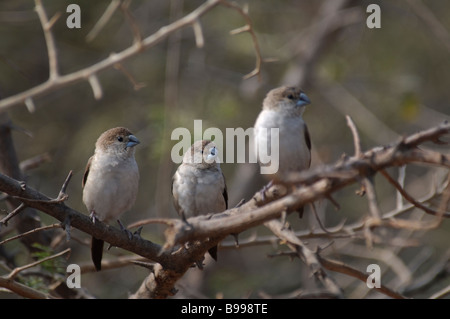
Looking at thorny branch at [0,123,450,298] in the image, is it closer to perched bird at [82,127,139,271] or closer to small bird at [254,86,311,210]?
perched bird at [82,127,139,271]

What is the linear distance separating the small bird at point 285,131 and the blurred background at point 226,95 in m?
2.57

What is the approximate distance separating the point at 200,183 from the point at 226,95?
5307 mm

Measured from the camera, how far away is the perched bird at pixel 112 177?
17.8 ft

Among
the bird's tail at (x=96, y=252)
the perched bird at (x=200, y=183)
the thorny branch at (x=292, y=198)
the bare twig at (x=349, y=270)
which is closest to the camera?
the thorny branch at (x=292, y=198)

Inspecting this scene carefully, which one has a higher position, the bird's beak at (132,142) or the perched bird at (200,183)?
the bird's beak at (132,142)

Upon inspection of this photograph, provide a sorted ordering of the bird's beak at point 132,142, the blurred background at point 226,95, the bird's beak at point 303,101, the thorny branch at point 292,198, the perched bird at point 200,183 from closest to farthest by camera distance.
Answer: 1. the thorny branch at point 292,198
2. the bird's beak at point 132,142
3. the perched bird at point 200,183
4. the bird's beak at point 303,101
5. the blurred background at point 226,95

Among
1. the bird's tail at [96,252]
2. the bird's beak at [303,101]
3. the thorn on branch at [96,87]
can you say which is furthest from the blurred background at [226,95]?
the thorn on branch at [96,87]

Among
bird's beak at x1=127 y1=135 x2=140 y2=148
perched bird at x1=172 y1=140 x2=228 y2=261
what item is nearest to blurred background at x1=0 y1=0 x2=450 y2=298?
perched bird at x1=172 y1=140 x2=228 y2=261

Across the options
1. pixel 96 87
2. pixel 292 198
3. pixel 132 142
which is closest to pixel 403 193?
pixel 292 198

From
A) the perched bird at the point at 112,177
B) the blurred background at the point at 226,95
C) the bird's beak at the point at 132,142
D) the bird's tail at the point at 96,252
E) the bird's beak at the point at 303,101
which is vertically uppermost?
the blurred background at the point at 226,95

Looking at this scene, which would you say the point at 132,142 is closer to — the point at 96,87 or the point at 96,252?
the point at 96,252

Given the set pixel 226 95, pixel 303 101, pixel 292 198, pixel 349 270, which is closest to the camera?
pixel 292 198

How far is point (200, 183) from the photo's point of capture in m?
5.79

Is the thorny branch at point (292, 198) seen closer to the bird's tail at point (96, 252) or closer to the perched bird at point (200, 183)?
the bird's tail at point (96, 252)
